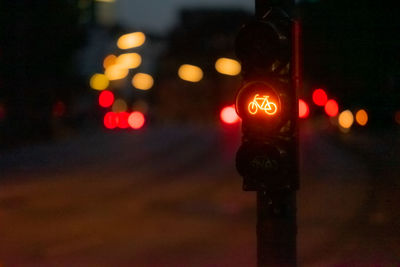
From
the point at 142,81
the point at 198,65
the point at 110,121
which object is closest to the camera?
the point at 110,121

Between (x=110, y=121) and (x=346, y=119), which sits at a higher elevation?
(x=110, y=121)

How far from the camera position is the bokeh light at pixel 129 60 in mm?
82625

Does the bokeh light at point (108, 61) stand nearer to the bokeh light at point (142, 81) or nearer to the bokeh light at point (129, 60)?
the bokeh light at point (129, 60)

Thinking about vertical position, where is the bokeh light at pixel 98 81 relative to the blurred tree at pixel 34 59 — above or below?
above

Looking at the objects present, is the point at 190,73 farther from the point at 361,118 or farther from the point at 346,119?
the point at 361,118

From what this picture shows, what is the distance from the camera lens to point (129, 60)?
87.2 m

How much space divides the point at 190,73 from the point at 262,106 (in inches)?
3090

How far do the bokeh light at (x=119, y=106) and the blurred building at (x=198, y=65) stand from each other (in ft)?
23.8

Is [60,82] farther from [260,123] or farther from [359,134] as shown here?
[260,123]

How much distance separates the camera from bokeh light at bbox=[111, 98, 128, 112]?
74981 millimetres

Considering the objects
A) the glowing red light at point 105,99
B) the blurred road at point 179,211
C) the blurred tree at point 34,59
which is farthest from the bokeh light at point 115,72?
the blurred road at point 179,211

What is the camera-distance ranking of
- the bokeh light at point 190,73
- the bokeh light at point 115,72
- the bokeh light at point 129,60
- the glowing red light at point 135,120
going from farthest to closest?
the bokeh light at point 129,60, the bokeh light at point 190,73, the bokeh light at point 115,72, the glowing red light at point 135,120

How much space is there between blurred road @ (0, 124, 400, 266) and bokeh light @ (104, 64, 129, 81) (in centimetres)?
4310

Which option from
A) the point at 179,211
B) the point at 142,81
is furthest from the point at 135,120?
the point at 179,211
